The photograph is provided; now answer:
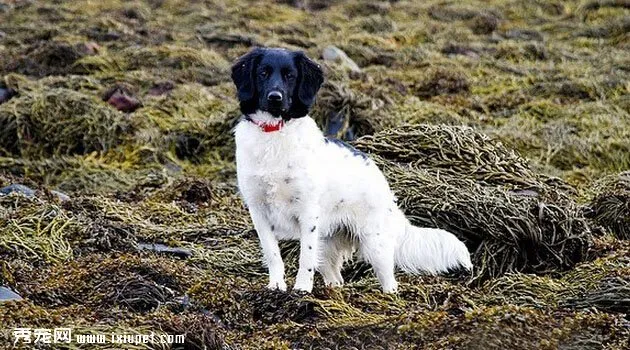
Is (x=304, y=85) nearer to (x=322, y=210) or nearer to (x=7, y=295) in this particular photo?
(x=322, y=210)

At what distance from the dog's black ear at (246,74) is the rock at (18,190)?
2941 millimetres

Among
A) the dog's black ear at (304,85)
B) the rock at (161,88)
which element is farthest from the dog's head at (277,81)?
the rock at (161,88)

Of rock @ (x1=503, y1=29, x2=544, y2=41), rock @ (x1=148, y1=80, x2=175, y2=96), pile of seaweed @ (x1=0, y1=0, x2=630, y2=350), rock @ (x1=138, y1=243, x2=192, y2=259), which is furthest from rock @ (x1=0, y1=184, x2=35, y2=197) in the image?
rock @ (x1=503, y1=29, x2=544, y2=41)

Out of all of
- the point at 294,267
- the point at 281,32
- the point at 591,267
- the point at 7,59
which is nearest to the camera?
the point at 591,267

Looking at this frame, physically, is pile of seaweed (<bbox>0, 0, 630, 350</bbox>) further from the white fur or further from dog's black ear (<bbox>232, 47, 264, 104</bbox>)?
dog's black ear (<bbox>232, 47, 264, 104</bbox>)

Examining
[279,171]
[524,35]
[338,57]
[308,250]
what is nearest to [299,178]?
[279,171]

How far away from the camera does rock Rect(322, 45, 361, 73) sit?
1773 centimetres

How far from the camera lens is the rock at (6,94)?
14.3 m

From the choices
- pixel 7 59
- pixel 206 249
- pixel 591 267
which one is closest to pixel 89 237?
pixel 206 249

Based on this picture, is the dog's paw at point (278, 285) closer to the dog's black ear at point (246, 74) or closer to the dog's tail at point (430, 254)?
the dog's tail at point (430, 254)

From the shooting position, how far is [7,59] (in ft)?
56.9

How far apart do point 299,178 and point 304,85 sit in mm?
519

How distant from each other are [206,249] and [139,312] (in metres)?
2.08

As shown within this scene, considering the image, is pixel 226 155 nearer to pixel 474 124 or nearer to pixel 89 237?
pixel 474 124
